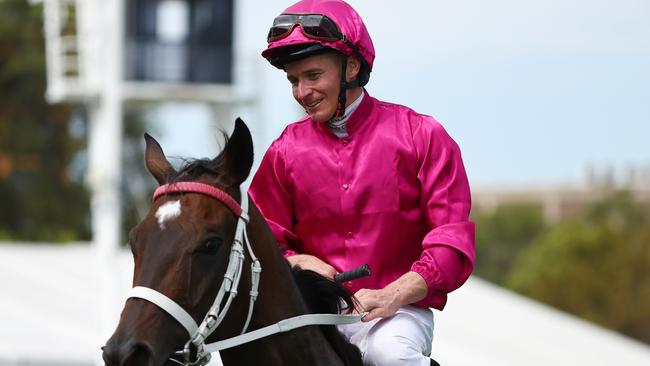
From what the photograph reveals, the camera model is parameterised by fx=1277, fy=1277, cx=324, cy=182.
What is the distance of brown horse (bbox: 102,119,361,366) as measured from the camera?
12.4ft

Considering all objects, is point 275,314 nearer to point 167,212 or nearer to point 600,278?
point 167,212

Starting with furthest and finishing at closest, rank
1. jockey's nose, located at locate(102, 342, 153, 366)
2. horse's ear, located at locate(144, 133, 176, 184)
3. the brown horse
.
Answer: horse's ear, located at locate(144, 133, 176, 184) < the brown horse < jockey's nose, located at locate(102, 342, 153, 366)

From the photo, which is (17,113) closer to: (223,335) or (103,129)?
(103,129)

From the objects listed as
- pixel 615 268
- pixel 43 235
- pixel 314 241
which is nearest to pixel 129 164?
pixel 43 235

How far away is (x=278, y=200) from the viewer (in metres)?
4.70

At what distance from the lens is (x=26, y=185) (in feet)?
150

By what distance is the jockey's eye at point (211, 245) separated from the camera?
3893 mm

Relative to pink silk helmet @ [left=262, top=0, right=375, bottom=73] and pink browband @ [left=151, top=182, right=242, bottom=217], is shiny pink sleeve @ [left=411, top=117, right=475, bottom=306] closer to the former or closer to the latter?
pink silk helmet @ [left=262, top=0, right=375, bottom=73]

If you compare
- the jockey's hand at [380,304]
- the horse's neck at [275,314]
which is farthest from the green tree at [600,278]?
the horse's neck at [275,314]

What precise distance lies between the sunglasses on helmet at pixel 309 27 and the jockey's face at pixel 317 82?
9 cm

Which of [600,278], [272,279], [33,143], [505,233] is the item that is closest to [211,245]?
[272,279]

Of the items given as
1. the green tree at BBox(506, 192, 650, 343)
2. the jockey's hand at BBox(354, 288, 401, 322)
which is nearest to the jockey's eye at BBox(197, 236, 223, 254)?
the jockey's hand at BBox(354, 288, 401, 322)

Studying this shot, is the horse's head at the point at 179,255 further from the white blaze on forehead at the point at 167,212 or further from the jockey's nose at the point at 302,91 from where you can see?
the jockey's nose at the point at 302,91

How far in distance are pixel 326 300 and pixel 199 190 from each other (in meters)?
0.72
